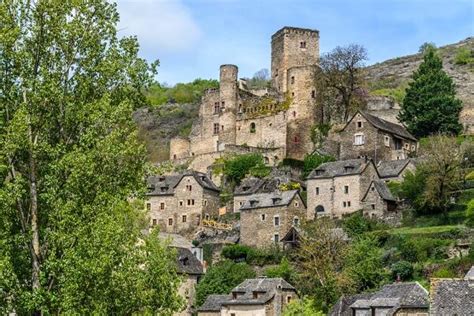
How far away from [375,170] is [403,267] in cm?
1774

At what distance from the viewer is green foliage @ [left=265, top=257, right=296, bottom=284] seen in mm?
65250

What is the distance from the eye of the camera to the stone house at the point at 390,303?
47.4 m

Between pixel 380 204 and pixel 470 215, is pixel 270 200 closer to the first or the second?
pixel 380 204

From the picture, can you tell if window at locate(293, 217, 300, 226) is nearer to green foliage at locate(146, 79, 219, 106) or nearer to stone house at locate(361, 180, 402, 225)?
stone house at locate(361, 180, 402, 225)

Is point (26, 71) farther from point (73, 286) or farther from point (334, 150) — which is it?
point (334, 150)

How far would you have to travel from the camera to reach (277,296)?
2392 inches

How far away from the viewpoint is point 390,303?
49.0 metres

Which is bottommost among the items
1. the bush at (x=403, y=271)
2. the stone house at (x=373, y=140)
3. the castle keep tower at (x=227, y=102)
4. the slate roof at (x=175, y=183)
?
the bush at (x=403, y=271)

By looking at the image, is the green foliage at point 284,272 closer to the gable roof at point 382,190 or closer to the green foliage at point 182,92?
the gable roof at point 382,190

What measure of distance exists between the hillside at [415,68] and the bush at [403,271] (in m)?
31.8

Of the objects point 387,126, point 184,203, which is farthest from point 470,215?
point 184,203

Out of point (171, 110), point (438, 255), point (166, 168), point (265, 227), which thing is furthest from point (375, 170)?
point (171, 110)

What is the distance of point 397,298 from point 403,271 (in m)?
11.0

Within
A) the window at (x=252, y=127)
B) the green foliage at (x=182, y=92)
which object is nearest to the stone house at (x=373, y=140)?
the window at (x=252, y=127)
